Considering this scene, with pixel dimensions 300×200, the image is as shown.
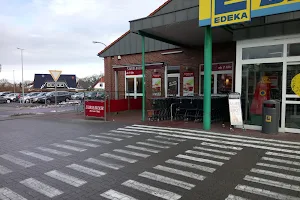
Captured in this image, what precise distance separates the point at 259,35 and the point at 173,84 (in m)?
7.62

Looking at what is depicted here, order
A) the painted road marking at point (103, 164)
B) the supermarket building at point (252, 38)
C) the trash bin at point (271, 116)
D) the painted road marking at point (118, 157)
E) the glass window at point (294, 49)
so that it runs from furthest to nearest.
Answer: the trash bin at point (271, 116), the glass window at point (294, 49), the supermarket building at point (252, 38), the painted road marking at point (118, 157), the painted road marking at point (103, 164)

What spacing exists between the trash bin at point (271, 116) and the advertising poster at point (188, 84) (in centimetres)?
643

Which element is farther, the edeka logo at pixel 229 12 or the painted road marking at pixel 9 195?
the edeka logo at pixel 229 12

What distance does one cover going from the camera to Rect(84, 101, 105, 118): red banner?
12.4 meters

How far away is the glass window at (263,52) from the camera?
8.34 meters

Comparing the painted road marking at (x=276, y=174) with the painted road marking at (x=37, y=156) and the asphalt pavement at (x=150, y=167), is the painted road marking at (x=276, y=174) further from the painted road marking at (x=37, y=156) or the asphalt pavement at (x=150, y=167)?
the painted road marking at (x=37, y=156)

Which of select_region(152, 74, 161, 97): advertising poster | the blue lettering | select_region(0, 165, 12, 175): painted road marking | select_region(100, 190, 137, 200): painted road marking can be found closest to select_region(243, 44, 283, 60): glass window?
the blue lettering

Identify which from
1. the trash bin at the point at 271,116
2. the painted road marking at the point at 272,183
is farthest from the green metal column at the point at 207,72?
the painted road marking at the point at 272,183

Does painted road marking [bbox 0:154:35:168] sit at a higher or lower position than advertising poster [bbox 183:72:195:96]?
lower

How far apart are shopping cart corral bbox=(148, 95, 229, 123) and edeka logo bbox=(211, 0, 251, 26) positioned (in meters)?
3.56

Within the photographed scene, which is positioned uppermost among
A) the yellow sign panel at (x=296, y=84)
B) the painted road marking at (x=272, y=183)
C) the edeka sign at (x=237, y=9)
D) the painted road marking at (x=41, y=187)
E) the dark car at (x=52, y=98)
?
the edeka sign at (x=237, y=9)

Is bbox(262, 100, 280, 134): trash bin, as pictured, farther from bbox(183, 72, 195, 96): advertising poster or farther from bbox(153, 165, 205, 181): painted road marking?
bbox(183, 72, 195, 96): advertising poster

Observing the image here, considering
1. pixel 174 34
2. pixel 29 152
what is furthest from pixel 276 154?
pixel 174 34

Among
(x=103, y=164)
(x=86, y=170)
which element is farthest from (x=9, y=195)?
(x=103, y=164)
